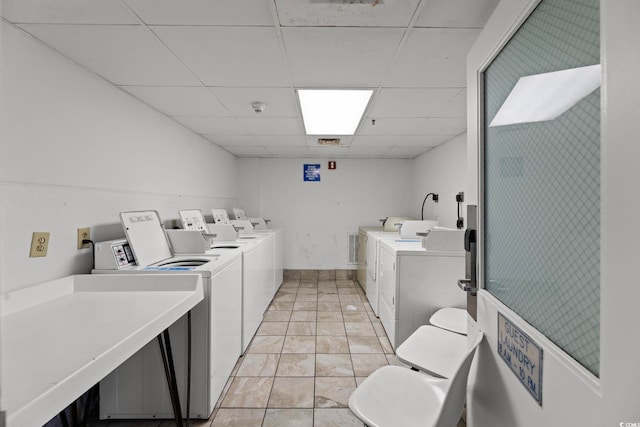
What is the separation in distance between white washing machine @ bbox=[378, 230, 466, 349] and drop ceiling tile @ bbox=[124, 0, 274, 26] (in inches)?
74.5

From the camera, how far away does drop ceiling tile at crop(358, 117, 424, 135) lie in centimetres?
278

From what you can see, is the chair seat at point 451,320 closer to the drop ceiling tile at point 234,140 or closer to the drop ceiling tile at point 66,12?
the drop ceiling tile at point 66,12

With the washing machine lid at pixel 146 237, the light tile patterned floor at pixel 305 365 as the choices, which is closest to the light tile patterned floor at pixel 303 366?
the light tile patterned floor at pixel 305 365

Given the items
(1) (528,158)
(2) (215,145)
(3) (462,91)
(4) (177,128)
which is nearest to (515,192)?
(1) (528,158)

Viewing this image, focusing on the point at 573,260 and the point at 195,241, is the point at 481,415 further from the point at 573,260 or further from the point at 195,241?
the point at 195,241

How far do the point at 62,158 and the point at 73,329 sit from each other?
1.03 m

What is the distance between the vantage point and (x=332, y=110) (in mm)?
2553

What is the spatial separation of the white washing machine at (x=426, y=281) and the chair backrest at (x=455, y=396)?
1311 millimetres

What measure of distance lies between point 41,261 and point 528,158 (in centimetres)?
217

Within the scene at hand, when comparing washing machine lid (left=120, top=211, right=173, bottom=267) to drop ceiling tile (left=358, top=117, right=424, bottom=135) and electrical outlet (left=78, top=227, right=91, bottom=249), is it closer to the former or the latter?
electrical outlet (left=78, top=227, right=91, bottom=249)

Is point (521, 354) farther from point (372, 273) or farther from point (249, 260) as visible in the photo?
point (372, 273)

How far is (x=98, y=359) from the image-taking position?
2.82ft

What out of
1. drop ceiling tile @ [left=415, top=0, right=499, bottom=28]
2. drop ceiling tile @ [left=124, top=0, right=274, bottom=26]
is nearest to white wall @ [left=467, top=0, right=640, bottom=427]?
drop ceiling tile @ [left=415, top=0, right=499, bottom=28]

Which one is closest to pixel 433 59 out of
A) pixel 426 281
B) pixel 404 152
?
pixel 426 281
